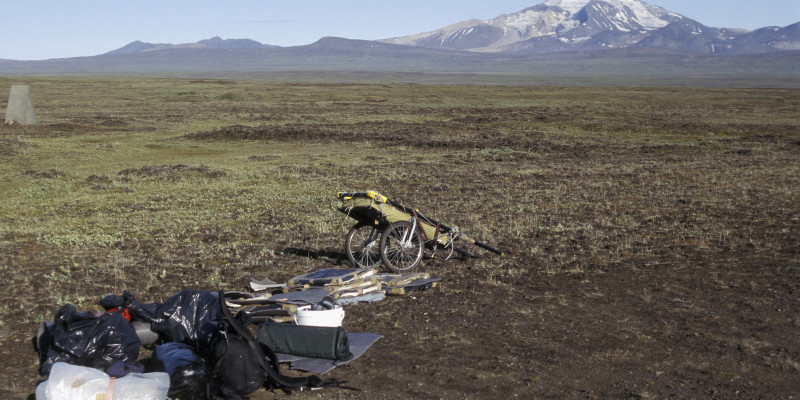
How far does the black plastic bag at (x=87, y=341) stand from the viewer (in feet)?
20.8

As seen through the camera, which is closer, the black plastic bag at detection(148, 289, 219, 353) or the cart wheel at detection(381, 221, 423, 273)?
the black plastic bag at detection(148, 289, 219, 353)

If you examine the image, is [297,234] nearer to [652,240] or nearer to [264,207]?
[264,207]

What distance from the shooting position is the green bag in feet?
21.8

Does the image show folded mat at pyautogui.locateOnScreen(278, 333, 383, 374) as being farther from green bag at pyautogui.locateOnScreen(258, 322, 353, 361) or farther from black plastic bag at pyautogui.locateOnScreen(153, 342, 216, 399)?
black plastic bag at pyautogui.locateOnScreen(153, 342, 216, 399)

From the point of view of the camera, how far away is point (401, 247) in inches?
398

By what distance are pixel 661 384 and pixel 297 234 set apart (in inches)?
311

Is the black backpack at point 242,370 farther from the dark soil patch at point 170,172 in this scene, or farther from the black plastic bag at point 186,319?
the dark soil patch at point 170,172

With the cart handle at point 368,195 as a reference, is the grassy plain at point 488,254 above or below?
below

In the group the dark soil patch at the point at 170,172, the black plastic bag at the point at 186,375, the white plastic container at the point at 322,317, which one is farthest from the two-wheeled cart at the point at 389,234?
the dark soil patch at the point at 170,172

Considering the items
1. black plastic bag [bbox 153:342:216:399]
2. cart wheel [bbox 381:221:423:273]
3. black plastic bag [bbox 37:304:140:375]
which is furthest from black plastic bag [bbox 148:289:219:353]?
cart wheel [bbox 381:221:423:273]

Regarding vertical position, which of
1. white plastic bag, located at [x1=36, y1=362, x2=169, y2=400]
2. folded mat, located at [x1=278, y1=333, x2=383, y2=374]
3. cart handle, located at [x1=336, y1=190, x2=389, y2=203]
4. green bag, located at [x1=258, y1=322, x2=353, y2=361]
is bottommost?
folded mat, located at [x1=278, y1=333, x2=383, y2=374]

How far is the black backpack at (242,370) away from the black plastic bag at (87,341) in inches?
37.7

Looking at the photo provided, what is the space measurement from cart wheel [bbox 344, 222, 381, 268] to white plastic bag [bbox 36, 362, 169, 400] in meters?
4.95

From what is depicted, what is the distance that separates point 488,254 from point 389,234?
6.41 feet
